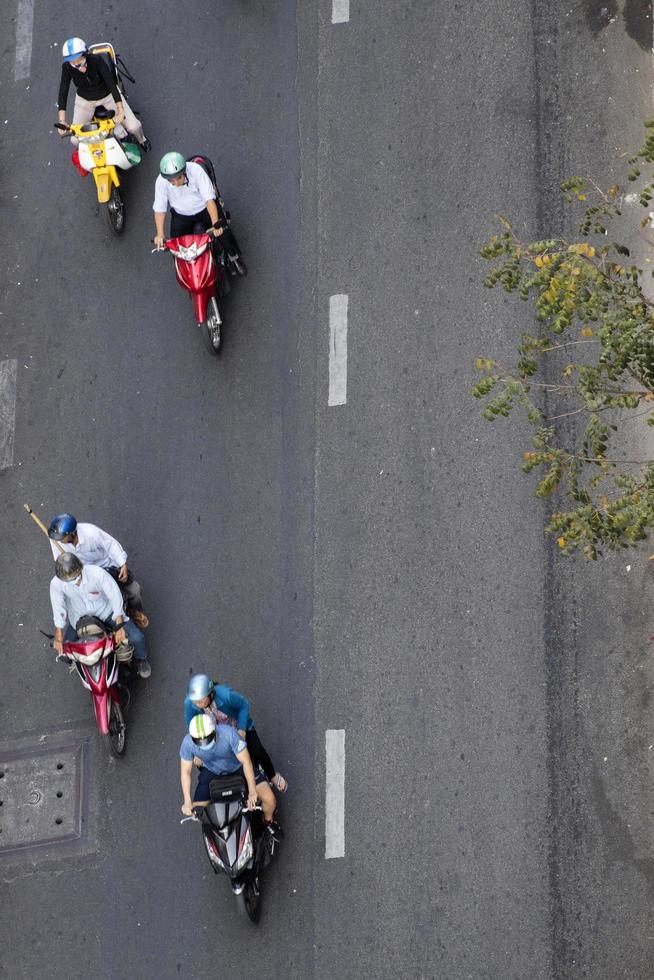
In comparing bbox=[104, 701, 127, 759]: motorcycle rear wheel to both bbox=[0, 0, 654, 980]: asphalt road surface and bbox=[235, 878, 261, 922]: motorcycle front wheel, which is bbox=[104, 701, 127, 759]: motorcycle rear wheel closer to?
bbox=[0, 0, 654, 980]: asphalt road surface

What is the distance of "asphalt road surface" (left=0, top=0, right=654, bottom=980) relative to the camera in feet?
35.7

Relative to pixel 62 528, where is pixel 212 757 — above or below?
below

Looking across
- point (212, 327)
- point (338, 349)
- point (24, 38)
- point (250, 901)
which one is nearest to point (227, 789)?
point (250, 901)

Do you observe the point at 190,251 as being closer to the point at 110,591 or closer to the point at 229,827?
the point at 110,591

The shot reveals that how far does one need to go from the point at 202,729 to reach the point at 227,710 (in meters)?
0.59

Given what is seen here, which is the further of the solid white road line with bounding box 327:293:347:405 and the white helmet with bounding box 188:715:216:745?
A: the solid white road line with bounding box 327:293:347:405

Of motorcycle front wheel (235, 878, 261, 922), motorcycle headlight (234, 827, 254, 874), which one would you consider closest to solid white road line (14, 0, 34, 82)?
motorcycle headlight (234, 827, 254, 874)

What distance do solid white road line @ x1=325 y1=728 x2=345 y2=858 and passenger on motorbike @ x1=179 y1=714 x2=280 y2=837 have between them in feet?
2.88

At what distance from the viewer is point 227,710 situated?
10414 mm

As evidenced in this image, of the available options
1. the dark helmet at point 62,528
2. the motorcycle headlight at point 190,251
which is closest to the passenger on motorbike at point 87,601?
the dark helmet at point 62,528

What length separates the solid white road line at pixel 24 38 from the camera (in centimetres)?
1530

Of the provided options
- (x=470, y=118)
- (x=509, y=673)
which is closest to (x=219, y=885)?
(x=509, y=673)

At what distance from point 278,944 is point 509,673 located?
2986 millimetres

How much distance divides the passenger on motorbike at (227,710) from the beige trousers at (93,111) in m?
6.27
